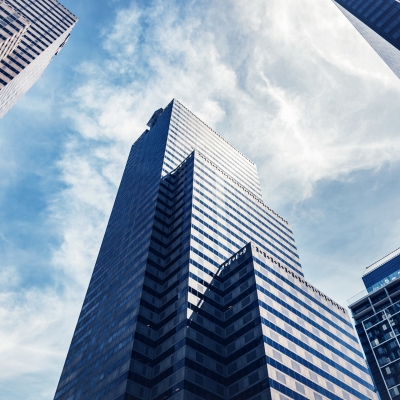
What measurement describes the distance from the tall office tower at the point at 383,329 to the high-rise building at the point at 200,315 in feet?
111

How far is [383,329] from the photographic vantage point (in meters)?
124

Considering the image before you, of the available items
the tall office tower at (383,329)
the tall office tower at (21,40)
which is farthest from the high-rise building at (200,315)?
the tall office tower at (21,40)

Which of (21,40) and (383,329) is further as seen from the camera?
(21,40)

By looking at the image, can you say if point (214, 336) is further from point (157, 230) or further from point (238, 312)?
point (157, 230)

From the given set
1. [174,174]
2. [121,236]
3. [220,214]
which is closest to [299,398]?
[220,214]

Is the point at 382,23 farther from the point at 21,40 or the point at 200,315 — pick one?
the point at 21,40

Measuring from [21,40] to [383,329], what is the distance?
607 ft

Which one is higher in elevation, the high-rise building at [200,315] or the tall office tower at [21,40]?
the tall office tower at [21,40]

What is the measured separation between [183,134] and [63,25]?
108m

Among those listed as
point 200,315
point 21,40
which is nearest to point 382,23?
point 200,315

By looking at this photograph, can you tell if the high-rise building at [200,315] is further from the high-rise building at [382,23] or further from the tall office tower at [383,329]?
the high-rise building at [382,23]

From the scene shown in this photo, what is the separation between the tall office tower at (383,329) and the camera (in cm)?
10912

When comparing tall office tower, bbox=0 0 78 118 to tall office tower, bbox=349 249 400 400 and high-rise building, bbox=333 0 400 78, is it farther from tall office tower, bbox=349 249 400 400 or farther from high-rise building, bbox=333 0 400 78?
tall office tower, bbox=349 249 400 400

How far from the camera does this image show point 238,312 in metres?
72.4
